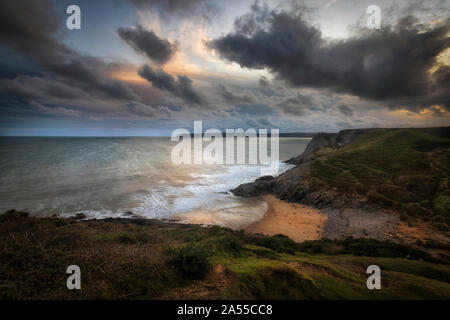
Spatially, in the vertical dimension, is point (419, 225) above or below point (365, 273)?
below

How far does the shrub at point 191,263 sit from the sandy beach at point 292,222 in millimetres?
15813

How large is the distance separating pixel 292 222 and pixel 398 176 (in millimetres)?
19722

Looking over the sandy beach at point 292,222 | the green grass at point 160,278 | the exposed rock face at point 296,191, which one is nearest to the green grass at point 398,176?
the exposed rock face at point 296,191

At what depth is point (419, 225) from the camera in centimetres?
1905

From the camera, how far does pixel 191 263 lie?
5.31m

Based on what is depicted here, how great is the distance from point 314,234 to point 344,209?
9089 mm

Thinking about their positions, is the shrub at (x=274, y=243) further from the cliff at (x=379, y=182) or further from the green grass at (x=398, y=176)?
the green grass at (x=398, y=176)

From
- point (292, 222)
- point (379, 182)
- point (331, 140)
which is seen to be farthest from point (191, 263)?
point (331, 140)

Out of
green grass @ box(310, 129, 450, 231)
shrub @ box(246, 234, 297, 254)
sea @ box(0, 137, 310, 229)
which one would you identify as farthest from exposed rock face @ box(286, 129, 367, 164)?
shrub @ box(246, 234, 297, 254)

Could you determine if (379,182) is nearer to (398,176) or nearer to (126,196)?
(398,176)

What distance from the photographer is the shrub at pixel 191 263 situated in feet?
17.0
